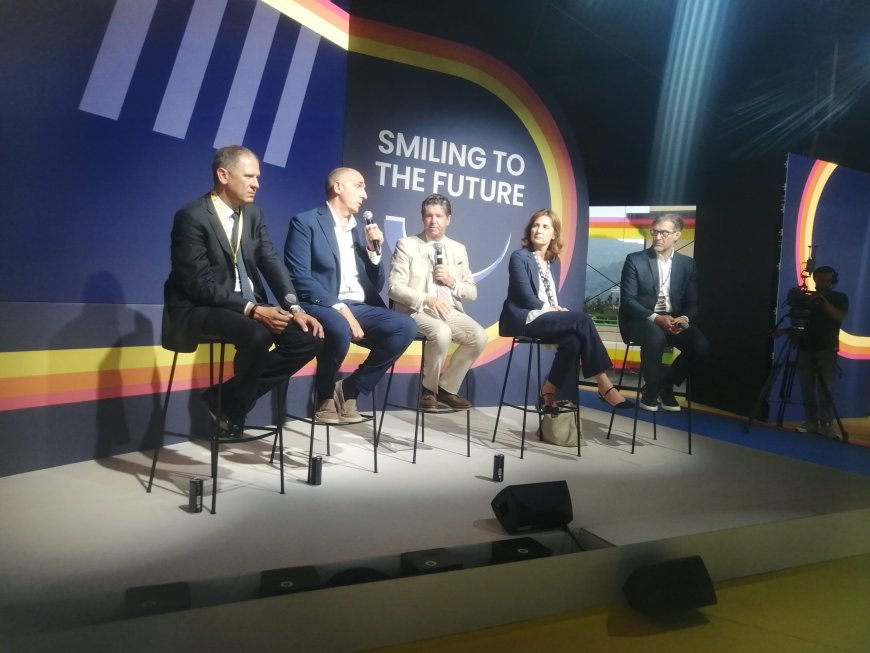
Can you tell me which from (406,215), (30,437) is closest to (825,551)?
(406,215)

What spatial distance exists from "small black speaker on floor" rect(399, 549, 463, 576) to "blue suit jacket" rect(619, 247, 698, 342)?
212 cm

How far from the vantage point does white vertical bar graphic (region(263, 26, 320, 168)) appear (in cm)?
379

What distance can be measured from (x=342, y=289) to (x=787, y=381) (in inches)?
108

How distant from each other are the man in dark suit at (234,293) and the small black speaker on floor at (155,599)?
2.94 ft

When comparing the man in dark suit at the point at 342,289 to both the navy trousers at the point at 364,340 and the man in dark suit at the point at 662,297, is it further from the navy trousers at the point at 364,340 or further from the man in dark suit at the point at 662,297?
the man in dark suit at the point at 662,297

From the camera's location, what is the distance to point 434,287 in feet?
12.2

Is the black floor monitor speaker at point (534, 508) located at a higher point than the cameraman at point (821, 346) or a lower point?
lower

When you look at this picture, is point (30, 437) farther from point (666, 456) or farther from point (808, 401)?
→ point (808, 401)

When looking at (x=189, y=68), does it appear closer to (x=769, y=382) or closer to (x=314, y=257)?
(x=314, y=257)

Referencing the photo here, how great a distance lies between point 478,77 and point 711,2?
5.40 feet

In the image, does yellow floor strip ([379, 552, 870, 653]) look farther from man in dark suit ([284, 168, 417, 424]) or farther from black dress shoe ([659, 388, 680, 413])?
Answer: black dress shoe ([659, 388, 680, 413])

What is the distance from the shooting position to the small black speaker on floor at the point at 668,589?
81.0 inches

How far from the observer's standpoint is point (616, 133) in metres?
3.92

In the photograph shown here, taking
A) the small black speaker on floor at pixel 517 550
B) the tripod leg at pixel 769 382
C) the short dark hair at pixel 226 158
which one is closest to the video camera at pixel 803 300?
the tripod leg at pixel 769 382
